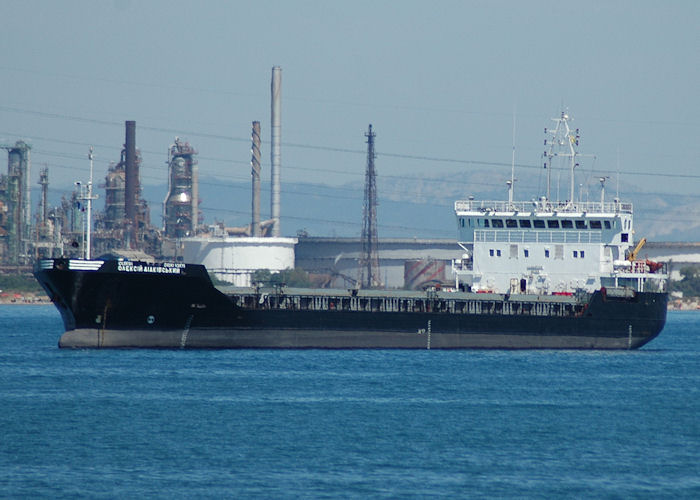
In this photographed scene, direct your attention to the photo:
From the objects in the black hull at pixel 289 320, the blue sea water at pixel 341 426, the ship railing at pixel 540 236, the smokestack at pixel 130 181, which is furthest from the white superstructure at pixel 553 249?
the smokestack at pixel 130 181

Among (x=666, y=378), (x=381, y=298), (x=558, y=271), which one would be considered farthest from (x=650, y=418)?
(x=558, y=271)

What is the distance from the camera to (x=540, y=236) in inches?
2228

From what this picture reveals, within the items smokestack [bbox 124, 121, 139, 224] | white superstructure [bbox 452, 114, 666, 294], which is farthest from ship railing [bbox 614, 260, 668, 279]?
smokestack [bbox 124, 121, 139, 224]

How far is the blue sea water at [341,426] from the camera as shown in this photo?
25.2m

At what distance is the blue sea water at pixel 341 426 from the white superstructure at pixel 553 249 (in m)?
7.83

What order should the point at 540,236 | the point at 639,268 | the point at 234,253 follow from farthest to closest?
the point at 234,253 < the point at 540,236 < the point at 639,268

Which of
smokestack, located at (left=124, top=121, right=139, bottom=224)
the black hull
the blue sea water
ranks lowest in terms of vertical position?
the blue sea water

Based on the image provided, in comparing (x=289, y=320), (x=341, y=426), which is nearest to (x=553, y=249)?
(x=289, y=320)

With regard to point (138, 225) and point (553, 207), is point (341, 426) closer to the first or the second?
point (553, 207)

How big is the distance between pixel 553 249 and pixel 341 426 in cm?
2691

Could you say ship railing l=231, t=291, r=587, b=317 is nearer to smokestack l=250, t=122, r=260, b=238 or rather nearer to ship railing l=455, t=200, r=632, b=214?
ship railing l=455, t=200, r=632, b=214

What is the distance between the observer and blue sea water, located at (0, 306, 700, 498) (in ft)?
82.7

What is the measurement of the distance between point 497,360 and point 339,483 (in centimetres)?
2421

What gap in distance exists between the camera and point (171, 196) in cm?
12681
